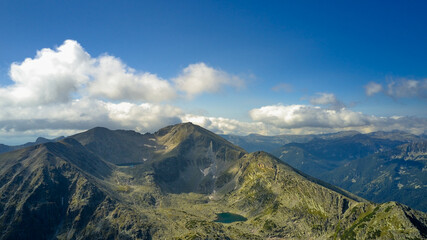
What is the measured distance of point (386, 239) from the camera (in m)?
199

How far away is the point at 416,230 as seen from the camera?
19162cm

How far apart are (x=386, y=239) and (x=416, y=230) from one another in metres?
22.7
